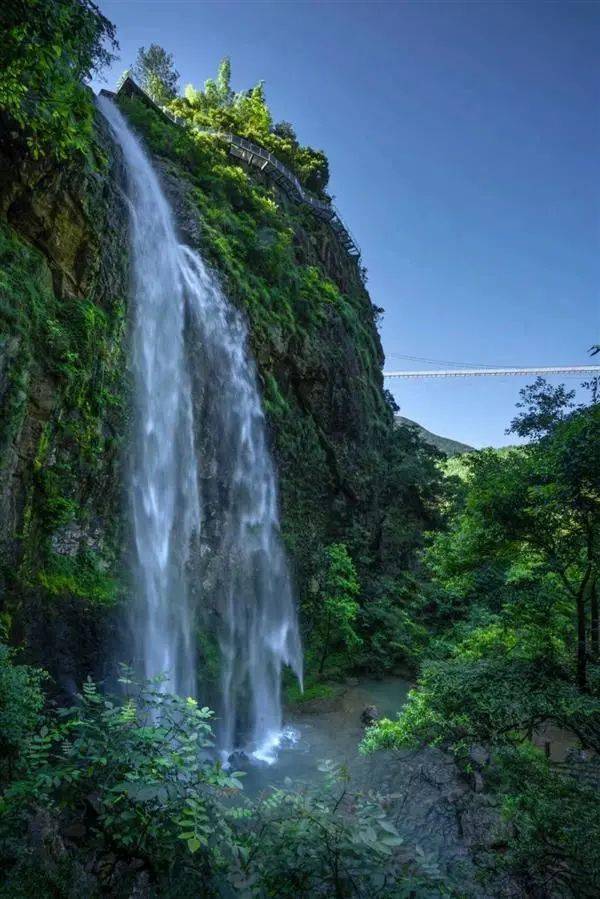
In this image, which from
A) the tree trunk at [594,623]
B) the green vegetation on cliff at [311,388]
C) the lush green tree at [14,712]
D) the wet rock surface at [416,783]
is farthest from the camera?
the green vegetation on cliff at [311,388]

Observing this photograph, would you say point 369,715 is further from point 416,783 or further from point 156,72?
point 156,72

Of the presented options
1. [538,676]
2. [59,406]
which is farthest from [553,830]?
[59,406]

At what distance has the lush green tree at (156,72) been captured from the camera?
3572 cm

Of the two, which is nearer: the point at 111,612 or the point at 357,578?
the point at 111,612

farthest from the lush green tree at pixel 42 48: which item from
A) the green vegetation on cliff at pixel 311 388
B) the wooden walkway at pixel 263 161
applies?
the wooden walkway at pixel 263 161

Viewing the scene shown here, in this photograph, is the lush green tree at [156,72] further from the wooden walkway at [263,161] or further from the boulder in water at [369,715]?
the boulder in water at [369,715]

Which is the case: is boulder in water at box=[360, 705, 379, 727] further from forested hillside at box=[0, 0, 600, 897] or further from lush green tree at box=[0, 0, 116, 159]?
lush green tree at box=[0, 0, 116, 159]

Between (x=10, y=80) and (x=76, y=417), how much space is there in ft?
24.3

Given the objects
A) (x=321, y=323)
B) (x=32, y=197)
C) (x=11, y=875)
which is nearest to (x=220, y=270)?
(x=321, y=323)

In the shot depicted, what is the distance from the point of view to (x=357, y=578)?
24375mm

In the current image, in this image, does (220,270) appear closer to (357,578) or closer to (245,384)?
(245,384)

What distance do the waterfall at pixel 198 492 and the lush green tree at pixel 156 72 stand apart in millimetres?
20041

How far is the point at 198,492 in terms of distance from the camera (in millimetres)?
16250

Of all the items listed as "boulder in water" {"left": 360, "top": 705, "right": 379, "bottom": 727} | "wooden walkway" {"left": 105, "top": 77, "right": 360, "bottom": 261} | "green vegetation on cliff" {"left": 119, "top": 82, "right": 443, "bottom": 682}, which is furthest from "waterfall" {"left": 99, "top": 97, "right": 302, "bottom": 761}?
"wooden walkway" {"left": 105, "top": 77, "right": 360, "bottom": 261}
